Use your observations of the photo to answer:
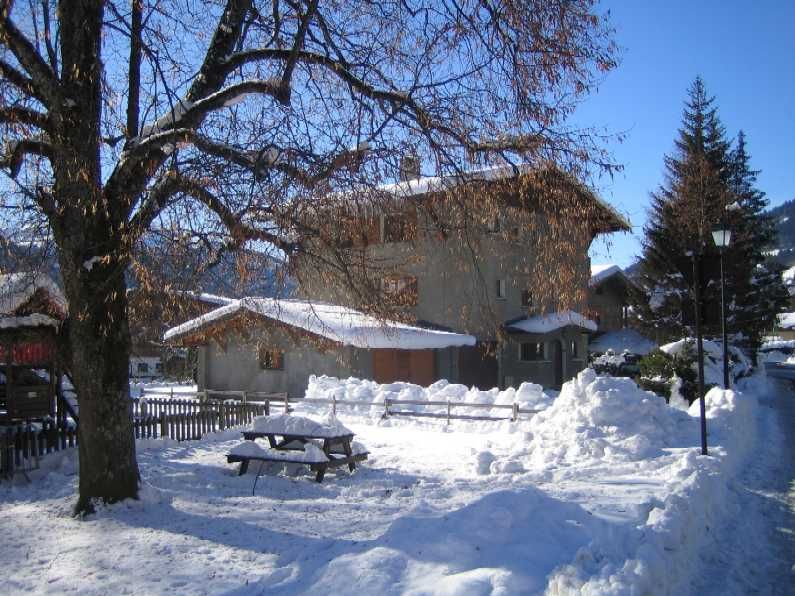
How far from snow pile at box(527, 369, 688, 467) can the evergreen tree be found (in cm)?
1827

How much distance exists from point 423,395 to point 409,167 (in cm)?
1357

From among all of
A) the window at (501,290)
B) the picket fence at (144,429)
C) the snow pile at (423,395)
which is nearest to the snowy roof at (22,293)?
the picket fence at (144,429)

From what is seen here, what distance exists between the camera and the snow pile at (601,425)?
40.1ft

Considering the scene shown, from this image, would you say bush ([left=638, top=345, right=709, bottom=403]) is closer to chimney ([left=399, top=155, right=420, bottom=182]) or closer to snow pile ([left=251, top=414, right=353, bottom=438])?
snow pile ([left=251, top=414, right=353, bottom=438])

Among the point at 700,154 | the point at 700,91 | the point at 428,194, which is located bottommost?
the point at 428,194

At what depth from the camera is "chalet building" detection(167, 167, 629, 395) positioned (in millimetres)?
8812

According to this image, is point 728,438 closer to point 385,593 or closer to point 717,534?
point 717,534

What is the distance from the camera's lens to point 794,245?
167 meters

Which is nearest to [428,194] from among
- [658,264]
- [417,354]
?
[417,354]

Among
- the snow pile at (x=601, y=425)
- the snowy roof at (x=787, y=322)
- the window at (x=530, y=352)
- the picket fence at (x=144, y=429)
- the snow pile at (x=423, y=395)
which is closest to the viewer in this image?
the picket fence at (x=144, y=429)

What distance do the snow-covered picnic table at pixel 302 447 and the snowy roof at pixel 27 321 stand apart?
428 cm

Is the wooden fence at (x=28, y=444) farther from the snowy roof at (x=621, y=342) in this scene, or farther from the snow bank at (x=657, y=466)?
the snowy roof at (x=621, y=342)

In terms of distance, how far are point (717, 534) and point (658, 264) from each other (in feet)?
88.7

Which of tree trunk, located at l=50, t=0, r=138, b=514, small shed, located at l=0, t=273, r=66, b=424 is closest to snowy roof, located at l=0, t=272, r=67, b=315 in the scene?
small shed, located at l=0, t=273, r=66, b=424
